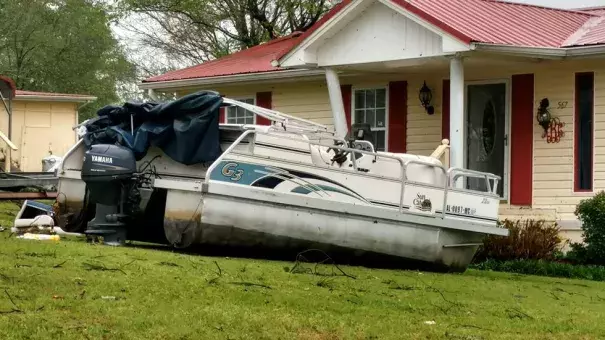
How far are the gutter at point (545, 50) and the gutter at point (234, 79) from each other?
4350 mm

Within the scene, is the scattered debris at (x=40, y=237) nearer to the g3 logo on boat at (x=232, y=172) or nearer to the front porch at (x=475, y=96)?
the g3 logo on boat at (x=232, y=172)

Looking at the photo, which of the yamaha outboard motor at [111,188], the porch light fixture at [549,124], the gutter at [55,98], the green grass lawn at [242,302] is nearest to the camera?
the green grass lawn at [242,302]

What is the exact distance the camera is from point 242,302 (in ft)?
25.0

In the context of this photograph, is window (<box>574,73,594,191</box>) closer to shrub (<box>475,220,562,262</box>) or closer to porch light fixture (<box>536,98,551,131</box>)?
porch light fixture (<box>536,98,551,131</box>)

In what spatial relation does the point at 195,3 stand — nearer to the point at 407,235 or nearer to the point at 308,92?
the point at 308,92

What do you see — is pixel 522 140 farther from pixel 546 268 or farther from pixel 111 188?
pixel 111 188

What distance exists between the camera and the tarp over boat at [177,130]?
11727 mm

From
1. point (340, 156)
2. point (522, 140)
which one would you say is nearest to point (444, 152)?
point (522, 140)

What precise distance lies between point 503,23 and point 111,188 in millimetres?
8119

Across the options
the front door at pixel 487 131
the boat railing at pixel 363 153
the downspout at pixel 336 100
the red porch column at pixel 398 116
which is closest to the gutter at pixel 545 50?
the front door at pixel 487 131

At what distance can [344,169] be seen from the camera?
1184 centimetres

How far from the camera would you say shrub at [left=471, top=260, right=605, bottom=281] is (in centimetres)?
1385

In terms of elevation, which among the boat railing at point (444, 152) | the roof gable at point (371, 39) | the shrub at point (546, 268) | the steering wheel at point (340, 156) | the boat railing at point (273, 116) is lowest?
the shrub at point (546, 268)

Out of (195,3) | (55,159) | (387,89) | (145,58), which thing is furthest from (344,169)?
(145,58)
